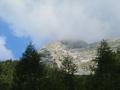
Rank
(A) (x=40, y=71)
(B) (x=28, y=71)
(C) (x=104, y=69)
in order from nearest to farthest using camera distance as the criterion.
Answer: (B) (x=28, y=71), (A) (x=40, y=71), (C) (x=104, y=69)

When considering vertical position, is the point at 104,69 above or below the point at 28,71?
below

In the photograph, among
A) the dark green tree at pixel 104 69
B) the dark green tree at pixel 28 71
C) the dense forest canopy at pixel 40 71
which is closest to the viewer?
the dark green tree at pixel 28 71

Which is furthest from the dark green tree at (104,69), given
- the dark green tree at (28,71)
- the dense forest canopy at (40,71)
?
the dark green tree at (28,71)

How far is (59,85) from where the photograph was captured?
85.6 meters

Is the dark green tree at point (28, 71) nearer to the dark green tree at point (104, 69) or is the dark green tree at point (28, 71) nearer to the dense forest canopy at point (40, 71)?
the dense forest canopy at point (40, 71)

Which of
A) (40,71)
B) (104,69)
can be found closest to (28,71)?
(40,71)

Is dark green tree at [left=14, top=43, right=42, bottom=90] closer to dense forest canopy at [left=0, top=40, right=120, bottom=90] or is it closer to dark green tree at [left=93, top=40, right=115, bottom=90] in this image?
dense forest canopy at [left=0, top=40, right=120, bottom=90]

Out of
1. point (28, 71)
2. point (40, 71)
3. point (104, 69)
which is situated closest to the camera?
point (28, 71)

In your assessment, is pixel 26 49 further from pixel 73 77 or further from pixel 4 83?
pixel 4 83

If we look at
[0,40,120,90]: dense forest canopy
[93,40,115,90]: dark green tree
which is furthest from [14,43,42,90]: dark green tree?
[93,40,115,90]: dark green tree

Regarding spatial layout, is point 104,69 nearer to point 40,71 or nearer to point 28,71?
point 40,71

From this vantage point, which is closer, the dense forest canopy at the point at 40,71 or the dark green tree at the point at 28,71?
the dark green tree at the point at 28,71

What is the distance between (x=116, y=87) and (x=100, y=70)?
14.2ft

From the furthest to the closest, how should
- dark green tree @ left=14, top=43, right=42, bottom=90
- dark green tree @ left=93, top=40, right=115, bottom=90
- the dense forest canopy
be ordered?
dark green tree @ left=93, top=40, right=115, bottom=90
the dense forest canopy
dark green tree @ left=14, top=43, right=42, bottom=90
